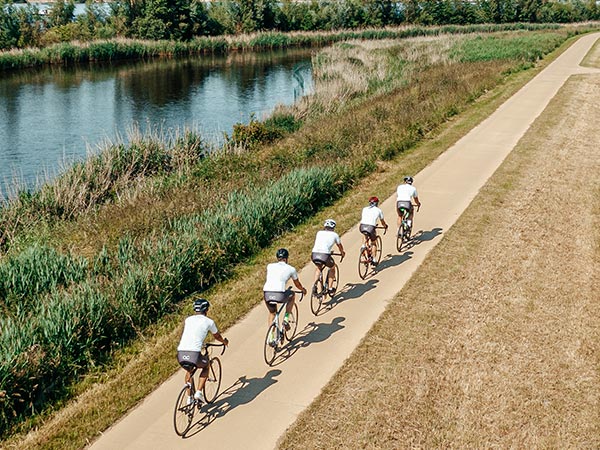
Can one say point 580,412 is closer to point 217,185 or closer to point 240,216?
point 240,216

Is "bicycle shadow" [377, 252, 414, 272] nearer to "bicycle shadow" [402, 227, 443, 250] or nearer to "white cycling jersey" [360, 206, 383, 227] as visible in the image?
"bicycle shadow" [402, 227, 443, 250]

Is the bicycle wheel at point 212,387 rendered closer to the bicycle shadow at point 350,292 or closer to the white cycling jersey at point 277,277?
the white cycling jersey at point 277,277

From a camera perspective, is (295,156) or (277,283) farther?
(295,156)

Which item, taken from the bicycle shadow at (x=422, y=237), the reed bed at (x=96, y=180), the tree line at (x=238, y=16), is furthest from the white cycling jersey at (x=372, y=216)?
the tree line at (x=238, y=16)

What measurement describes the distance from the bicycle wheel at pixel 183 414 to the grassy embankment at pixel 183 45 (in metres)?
54.6

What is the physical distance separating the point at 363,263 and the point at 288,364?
375 centimetres

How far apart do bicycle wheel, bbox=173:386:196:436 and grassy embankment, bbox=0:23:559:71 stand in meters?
54.6

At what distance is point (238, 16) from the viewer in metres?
91.0

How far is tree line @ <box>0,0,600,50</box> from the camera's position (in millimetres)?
67438

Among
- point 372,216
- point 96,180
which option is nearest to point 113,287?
point 372,216

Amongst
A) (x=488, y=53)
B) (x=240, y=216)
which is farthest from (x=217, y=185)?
(x=488, y=53)

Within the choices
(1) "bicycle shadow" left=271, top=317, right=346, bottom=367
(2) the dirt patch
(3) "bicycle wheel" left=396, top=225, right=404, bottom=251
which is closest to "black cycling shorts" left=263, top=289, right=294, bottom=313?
(1) "bicycle shadow" left=271, top=317, right=346, bottom=367

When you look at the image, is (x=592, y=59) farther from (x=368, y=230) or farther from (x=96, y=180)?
(x=368, y=230)

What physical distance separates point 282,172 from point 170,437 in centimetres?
1275
